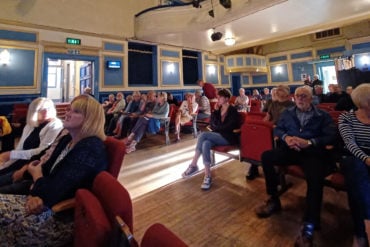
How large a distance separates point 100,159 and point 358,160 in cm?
166

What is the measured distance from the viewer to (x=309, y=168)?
1.70m

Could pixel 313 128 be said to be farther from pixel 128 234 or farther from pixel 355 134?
pixel 128 234

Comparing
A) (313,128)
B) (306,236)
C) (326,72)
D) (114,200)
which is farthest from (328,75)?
(114,200)

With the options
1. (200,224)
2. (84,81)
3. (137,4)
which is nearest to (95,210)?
(200,224)

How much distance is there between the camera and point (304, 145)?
1.83m

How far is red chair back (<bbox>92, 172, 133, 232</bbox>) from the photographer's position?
2.51 feet

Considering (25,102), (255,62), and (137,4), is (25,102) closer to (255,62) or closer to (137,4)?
(137,4)

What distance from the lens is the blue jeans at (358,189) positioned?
4.40ft

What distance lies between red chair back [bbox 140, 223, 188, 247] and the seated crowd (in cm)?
65

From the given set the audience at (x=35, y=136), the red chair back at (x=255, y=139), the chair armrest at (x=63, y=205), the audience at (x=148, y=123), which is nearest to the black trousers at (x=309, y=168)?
the red chair back at (x=255, y=139)

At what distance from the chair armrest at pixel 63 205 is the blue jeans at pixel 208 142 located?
172 centimetres

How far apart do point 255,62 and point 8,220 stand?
12426 millimetres

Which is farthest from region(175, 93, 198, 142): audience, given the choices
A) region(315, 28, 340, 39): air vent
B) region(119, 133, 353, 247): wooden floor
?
region(315, 28, 340, 39): air vent

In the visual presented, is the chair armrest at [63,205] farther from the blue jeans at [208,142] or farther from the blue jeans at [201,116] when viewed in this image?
the blue jeans at [201,116]
